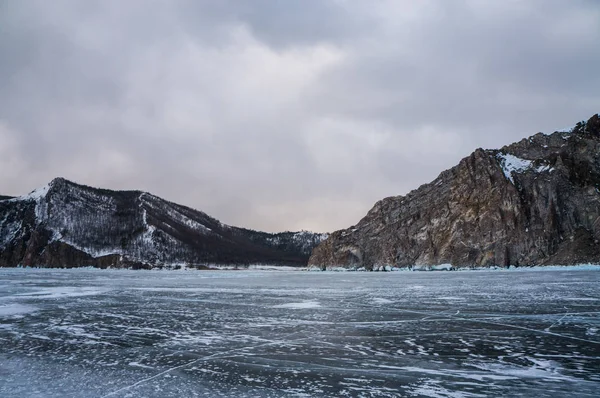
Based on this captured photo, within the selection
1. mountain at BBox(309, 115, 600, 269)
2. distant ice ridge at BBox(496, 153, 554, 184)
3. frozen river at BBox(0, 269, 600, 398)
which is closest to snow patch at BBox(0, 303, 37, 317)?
frozen river at BBox(0, 269, 600, 398)

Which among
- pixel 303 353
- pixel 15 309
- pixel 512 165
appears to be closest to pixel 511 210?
pixel 512 165

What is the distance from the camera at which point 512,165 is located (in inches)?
5379

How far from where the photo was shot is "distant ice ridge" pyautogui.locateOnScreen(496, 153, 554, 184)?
13262 cm

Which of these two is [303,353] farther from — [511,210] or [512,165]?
[512,165]

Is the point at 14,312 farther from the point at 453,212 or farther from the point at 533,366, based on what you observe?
the point at 453,212

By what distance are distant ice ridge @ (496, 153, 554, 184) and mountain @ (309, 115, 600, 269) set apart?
0.89 ft

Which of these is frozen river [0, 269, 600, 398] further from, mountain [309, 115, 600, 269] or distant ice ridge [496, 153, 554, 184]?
distant ice ridge [496, 153, 554, 184]

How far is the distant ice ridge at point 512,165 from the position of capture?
133m

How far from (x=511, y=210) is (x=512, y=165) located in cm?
1783

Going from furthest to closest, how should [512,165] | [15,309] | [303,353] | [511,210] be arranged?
[512,165]
[511,210]
[15,309]
[303,353]

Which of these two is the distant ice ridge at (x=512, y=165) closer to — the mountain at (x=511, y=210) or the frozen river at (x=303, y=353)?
the mountain at (x=511, y=210)

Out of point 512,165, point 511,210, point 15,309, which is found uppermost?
point 512,165

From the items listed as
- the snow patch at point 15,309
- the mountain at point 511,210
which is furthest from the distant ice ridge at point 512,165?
the snow patch at point 15,309

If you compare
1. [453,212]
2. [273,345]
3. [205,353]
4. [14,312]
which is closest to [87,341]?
[205,353]
